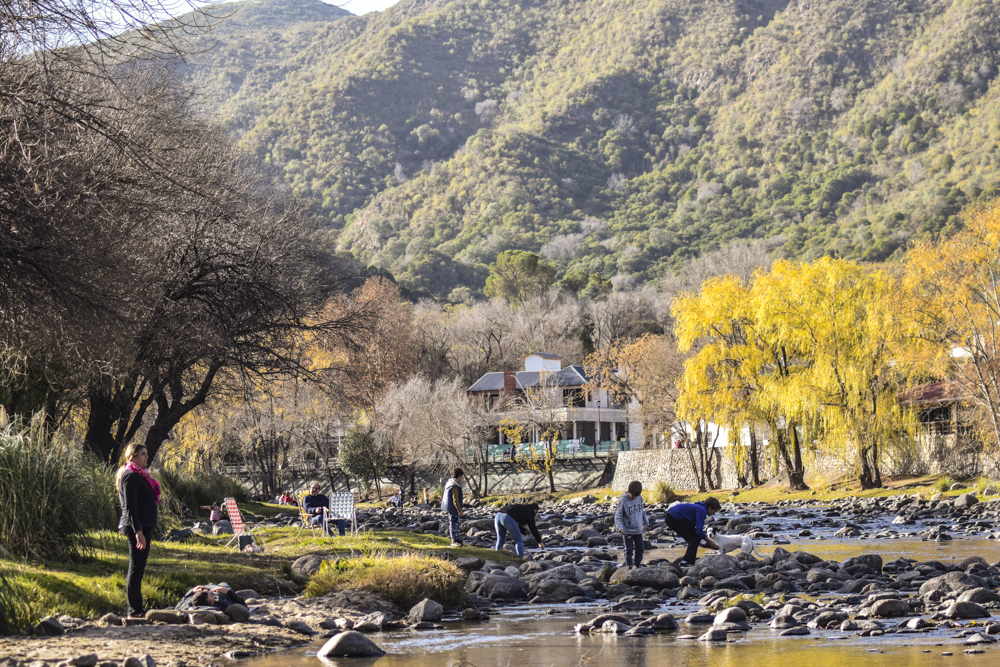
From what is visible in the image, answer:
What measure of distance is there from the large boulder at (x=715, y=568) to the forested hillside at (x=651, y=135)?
77.5 meters

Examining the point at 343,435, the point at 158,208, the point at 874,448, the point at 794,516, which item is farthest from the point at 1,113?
the point at 343,435

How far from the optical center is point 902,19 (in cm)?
14925

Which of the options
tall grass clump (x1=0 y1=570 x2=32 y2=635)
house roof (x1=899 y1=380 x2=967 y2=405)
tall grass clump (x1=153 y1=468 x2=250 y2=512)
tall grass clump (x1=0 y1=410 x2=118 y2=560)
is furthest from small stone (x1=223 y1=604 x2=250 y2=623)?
house roof (x1=899 y1=380 x2=967 y2=405)

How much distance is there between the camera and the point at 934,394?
144 ft

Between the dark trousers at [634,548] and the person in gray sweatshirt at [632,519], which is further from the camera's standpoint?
the dark trousers at [634,548]

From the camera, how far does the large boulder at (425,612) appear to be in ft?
40.3

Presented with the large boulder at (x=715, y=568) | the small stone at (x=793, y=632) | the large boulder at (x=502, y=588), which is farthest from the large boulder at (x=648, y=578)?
the small stone at (x=793, y=632)

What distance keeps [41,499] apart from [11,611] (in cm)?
299

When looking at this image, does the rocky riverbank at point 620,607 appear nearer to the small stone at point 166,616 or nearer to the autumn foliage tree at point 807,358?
the small stone at point 166,616

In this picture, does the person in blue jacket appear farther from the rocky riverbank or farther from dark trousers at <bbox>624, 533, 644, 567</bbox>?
dark trousers at <bbox>624, 533, 644, 567</bbox>

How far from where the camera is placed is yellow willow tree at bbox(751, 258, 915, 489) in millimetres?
38656

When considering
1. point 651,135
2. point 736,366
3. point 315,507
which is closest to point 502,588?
point 315,507

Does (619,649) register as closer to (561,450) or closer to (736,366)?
(736,366)

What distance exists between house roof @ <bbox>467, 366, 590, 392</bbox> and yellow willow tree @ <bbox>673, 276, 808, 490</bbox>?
68.7ft
